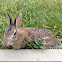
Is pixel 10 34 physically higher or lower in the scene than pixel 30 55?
higher

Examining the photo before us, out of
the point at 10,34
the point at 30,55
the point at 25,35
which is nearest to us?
the point at 10,34

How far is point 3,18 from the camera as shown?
170 inches

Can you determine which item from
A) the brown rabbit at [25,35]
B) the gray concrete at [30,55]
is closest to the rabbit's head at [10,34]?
the brown rabbit at [25,35]

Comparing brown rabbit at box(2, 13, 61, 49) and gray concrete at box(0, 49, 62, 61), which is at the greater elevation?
brown rabbit at box(2, 13, 61, 49)

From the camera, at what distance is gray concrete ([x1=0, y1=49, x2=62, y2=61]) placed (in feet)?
8.67

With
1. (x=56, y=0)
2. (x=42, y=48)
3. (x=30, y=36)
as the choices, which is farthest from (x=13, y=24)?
(x=56, y=0)

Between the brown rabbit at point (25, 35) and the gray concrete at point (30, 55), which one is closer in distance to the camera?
the gray concrete at point (30, 55)

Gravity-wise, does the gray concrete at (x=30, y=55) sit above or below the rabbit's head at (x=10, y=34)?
below

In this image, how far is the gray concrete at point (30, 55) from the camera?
264 cm

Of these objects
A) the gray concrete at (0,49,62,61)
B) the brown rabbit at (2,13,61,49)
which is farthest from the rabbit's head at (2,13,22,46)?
the gray concrete at (0,49,62,61)

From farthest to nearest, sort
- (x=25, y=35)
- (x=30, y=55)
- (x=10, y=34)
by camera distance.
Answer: (x=25, y=35) → (x=30, y=55) → (x=10, y=34)

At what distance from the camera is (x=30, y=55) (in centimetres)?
274

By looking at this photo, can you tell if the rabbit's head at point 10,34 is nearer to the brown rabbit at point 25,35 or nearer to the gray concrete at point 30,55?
the brown rabbit at point 25,35

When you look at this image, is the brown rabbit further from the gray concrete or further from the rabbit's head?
the gray concrete
